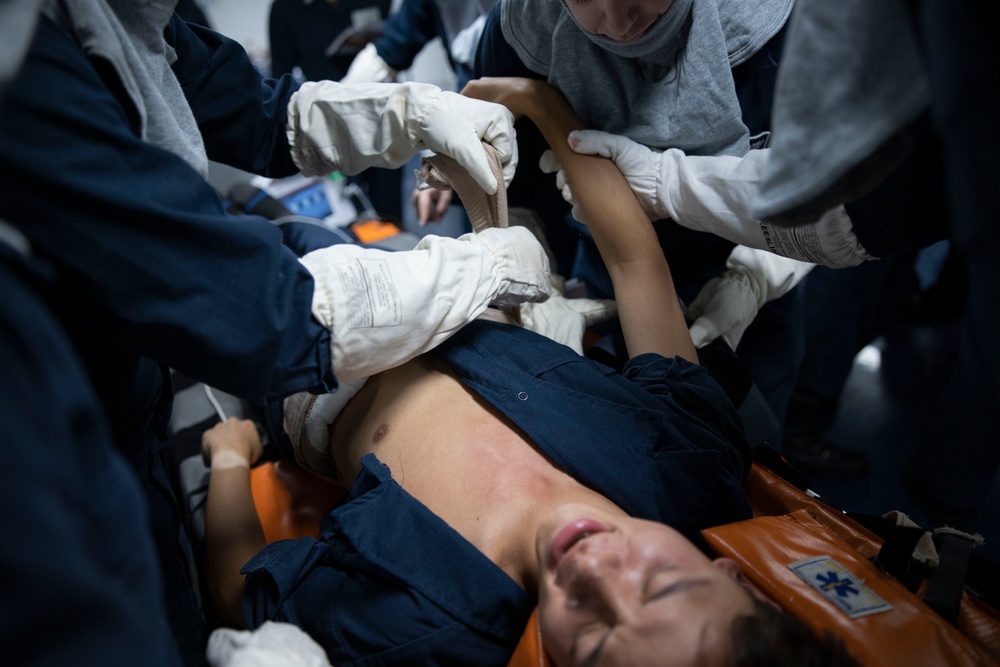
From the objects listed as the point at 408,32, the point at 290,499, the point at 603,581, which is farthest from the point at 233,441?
the point at 408,32

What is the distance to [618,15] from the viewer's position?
97 cm

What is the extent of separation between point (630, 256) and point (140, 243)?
0.78 meters

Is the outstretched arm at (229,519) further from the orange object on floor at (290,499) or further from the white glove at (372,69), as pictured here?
the white glove at (372,69)

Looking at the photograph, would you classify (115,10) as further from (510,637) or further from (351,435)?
(510,637)

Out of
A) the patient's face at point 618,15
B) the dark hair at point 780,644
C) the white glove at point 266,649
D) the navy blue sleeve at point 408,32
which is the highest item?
the patient's face at point 618,15

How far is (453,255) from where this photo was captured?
92cm

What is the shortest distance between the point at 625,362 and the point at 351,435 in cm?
52

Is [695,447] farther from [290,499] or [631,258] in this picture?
[290,499]

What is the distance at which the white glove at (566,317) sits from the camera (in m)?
1.24

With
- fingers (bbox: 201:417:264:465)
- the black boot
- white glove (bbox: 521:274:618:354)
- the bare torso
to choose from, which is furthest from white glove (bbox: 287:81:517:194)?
the black boot

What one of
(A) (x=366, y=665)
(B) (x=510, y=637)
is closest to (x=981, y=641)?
(B) (x=510, y=637)

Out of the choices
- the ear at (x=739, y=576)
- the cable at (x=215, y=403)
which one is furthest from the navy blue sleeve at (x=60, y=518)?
the cable at (x=215, y=403)

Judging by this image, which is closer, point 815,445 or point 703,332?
point 703,332

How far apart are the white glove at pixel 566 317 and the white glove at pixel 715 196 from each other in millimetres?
216
